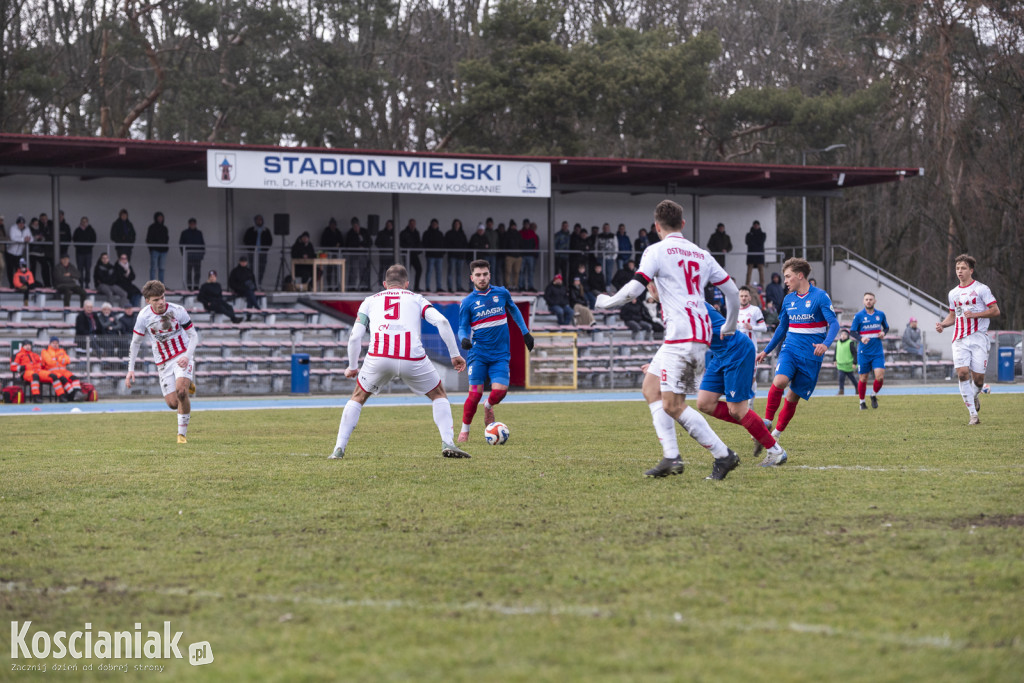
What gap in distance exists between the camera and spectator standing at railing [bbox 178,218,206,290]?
3162 cm

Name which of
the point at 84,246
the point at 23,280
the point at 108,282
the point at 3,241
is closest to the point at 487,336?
the point at 108,282

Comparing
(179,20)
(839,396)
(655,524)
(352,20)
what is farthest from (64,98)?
(655,524)

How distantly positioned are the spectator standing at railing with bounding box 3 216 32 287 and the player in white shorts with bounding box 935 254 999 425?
23.2m

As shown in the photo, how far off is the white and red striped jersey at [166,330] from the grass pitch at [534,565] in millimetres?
2835

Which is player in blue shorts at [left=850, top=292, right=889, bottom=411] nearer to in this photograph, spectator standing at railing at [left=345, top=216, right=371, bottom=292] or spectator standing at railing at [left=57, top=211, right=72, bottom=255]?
spectator standing at railing at [left=345, top=216, right=371, bottom=292]

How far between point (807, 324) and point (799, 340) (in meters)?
0.29

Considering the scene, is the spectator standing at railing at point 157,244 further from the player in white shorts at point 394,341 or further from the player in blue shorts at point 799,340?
the player in blue shorts at point 799,340

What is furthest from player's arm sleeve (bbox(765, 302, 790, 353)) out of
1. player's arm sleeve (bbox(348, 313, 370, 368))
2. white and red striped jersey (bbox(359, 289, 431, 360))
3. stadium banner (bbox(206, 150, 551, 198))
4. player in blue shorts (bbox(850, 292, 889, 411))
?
stadium banner (bbox(206, 150, 551, 198))

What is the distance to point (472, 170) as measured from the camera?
32.1 metres

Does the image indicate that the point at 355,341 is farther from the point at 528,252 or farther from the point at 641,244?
the point at 641,244

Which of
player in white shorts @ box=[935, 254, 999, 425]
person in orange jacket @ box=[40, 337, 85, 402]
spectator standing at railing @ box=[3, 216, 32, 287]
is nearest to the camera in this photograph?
player in white shorts @ box=[935, 254, 999, 425]

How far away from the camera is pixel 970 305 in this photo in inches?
593

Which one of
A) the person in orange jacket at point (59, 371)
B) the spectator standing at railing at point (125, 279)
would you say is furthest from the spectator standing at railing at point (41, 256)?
the person in orange jacket at point (59, 371)

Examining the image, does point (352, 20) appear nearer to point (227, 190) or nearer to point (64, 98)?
point (64, 98)
